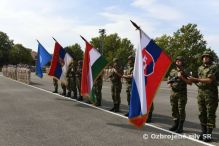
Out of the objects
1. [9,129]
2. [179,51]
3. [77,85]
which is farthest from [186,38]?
[9,129]

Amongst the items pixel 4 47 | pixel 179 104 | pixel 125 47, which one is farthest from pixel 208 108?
pixel 4 47

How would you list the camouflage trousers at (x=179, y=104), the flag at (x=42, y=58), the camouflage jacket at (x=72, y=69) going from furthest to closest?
the flag at (x=42, y=58)
the camouflage jacket at (x=72, y=69)
the camouflage trousers at (x=179, y=104)

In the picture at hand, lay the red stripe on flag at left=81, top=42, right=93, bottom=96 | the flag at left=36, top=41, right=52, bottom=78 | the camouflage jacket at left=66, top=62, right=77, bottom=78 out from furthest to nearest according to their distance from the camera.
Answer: the flag at left=36, top=41, right=52, bottom=78 < the camouflage jacket at left=66, top=62, right=77, bottom=78 < the red stripe on flag at left=81, top=42, right=93, bottom=96

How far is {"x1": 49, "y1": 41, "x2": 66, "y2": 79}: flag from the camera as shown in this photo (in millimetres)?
15815

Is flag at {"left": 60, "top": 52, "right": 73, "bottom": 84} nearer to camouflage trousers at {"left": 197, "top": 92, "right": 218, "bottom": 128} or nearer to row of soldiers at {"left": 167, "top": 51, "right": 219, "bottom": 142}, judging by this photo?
row of soldiers at {"left": 167, "top": 51, "right": 219, "bottom": 142}

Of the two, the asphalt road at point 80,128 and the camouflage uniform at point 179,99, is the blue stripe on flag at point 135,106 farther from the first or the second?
the camouflage uniform at point 179,99

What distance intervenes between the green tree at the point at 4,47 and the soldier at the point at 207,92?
358 ft

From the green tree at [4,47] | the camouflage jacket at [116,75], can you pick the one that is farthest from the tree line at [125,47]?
the camouflage jacket at [116,75]

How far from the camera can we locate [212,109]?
799cm

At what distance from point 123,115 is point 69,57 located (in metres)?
5.11

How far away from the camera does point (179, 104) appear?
29.6ft

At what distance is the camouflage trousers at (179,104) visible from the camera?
8.98 meters

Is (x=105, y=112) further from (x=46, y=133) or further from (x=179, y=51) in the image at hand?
(x=179, y=51)

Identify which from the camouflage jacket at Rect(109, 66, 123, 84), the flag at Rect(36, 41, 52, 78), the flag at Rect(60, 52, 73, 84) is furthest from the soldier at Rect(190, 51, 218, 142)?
the flag at Rect(36, 41, 52, 78)
